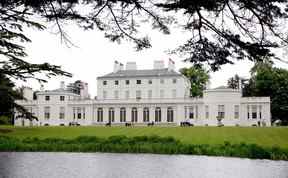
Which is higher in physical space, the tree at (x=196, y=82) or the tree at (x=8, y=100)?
the tree at (x=196, y=82)

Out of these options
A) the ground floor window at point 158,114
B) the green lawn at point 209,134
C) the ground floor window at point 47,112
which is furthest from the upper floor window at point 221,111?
the ground floor window at point 47,112

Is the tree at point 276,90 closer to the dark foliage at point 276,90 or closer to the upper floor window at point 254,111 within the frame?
the dark foliage at point 276,90

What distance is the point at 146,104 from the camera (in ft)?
166

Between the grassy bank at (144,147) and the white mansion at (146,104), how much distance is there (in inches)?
1146

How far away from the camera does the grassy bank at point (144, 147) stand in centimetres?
1519

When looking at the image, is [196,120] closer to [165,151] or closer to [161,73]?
[161,73]

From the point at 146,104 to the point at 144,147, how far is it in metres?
33.8

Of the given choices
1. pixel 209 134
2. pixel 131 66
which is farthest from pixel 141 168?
pixel 131 66

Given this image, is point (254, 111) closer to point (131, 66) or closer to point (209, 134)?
point (131, 66)

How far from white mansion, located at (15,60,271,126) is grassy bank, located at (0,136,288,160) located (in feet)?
95.5

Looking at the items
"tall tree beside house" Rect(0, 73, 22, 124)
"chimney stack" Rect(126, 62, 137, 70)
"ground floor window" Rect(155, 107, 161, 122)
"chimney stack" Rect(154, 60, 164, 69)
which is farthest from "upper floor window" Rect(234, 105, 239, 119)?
"tall tree beside house" Rect(0, 73, 22, 124)

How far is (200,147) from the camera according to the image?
1641 centimetres

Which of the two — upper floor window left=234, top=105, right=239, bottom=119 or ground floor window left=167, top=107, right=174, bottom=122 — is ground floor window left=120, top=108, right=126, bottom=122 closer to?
ground floor window left=167, top=107, right=174, bottom=122

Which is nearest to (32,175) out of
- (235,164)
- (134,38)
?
(134,38)
